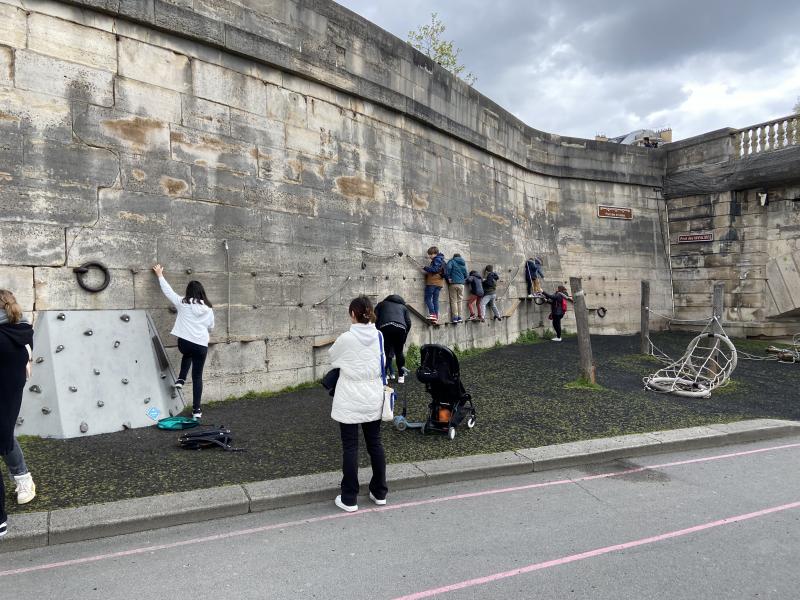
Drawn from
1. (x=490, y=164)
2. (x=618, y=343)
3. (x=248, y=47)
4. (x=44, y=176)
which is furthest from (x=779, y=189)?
(x=44, y=176)

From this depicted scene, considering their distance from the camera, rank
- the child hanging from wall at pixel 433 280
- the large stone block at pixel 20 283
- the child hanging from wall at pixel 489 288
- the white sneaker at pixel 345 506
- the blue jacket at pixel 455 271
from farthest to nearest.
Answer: the child hanging from wall at pixel 489 288, the blue jacket at pixel 455 271, the child hanging from wall at pixel 433 280, the large stone block at pixel 20 283, the white sneaker at pixel 345 506

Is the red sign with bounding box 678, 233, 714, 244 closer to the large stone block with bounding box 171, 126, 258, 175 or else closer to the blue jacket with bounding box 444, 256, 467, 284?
the blue jacket with bounding box 444, 256, 467, 284

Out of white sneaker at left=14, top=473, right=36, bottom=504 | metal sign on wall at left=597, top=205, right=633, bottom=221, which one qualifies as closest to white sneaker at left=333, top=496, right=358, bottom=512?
white sneaker at left=14, top=473, right=36, bottom=504

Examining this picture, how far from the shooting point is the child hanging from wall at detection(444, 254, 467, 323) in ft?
40.1

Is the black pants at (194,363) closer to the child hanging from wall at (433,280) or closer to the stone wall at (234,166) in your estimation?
the stone wall at (234,166)

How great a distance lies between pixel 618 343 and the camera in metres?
15.3

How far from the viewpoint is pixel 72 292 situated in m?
6.54

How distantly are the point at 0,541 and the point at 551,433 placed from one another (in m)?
5.24

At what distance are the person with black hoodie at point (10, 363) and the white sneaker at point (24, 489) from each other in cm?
14

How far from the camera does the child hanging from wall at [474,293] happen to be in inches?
520

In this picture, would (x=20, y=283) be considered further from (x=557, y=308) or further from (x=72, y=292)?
(x=557, y=308)

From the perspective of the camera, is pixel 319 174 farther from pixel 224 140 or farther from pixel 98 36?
pixel 98 36

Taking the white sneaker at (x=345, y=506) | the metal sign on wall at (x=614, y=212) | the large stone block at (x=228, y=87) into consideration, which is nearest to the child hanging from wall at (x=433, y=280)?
the large stone block at (x=228, y=87)

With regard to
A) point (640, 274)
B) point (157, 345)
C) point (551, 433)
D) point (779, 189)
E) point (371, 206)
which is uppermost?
point (779, 189)
